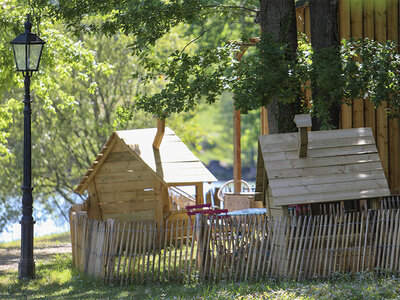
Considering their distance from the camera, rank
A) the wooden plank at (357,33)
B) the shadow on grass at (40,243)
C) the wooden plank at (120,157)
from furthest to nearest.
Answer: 1. the shadow on grass at (40,243)
2. the wooden plank at (120,157)
3. the wooden plank at (357,33)

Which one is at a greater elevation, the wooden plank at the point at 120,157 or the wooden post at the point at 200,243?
the wooden plank at the point at 120,157

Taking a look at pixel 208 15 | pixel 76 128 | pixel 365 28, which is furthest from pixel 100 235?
pixel 76 128

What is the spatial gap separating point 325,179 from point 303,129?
0.88 m

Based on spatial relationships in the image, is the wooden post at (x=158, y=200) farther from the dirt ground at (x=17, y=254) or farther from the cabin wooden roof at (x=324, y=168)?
the cabin wooden roof at (x=324, y=168)

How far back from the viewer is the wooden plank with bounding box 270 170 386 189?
9984mm

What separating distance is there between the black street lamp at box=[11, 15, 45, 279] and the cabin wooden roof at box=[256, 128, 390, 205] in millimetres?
4276

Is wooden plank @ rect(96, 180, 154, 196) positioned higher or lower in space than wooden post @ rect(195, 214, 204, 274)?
higher

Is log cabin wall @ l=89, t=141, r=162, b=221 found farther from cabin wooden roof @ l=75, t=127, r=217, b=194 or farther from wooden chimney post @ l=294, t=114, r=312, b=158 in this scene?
wooden chimney post @ l=294, t=114, r=312, b=158

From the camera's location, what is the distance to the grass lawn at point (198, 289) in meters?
8.42

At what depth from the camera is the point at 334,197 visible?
390 inches

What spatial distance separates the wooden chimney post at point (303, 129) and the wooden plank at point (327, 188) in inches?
24.5

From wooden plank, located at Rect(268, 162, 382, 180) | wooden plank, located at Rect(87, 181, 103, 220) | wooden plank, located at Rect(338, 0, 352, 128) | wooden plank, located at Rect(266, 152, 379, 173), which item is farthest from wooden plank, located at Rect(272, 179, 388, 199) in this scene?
wooden plank, located at Rect(87, 181, 103, 220)

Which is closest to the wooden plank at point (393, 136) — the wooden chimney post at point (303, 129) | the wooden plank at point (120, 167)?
the wooden chimney post at point (303, 129)

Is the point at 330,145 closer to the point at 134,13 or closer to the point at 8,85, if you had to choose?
the point at 134,13
